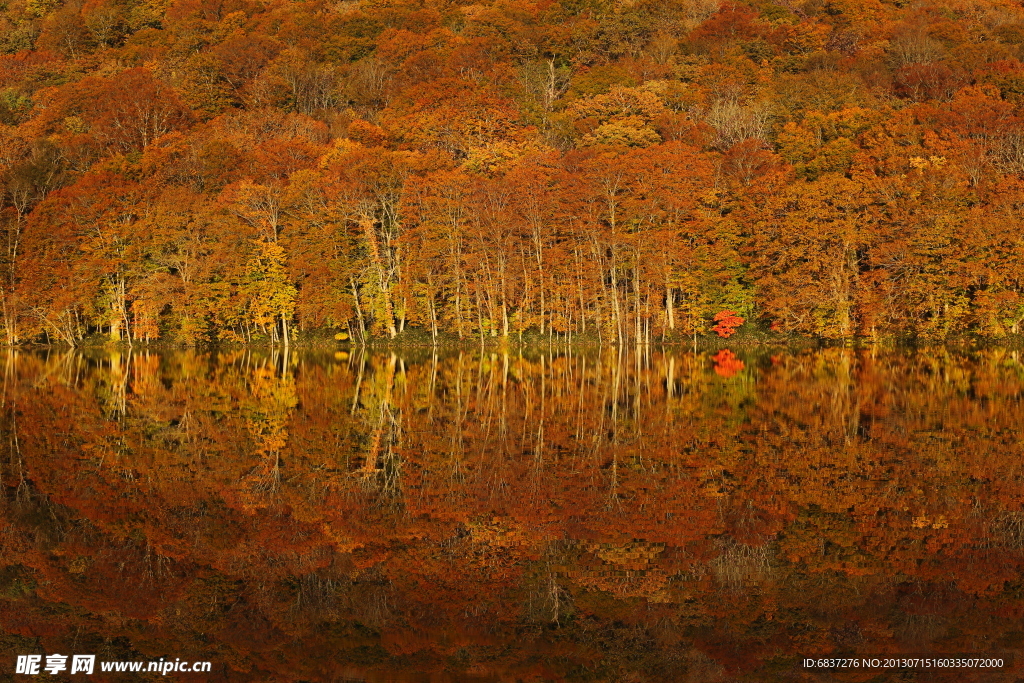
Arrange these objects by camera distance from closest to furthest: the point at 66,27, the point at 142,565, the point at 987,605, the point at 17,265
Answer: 1. the point at 987,605
2. the point at 142,565
3. the point at 17,265
4. the point at 66,27

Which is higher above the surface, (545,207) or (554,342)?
(545,207)

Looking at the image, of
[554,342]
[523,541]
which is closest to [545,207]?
[554,342]

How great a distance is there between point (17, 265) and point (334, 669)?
188ft

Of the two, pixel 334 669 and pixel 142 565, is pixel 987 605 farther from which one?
pixel 142 565

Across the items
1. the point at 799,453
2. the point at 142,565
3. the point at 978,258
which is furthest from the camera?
the point at 978,258

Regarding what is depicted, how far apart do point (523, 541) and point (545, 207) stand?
42.7 m

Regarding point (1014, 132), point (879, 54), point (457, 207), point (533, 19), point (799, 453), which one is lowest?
point (799, 453)

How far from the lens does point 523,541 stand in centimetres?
1001

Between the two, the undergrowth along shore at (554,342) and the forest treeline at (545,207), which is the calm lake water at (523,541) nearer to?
the undergrowth along shore at (554,342)

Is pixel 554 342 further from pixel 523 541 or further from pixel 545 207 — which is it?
pixel 523 541

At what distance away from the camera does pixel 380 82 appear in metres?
84.8

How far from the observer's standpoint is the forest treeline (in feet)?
161

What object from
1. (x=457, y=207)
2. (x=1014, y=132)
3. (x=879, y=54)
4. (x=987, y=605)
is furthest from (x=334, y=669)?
(x=879, y=54)

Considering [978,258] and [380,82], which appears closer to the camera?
[978,258]
